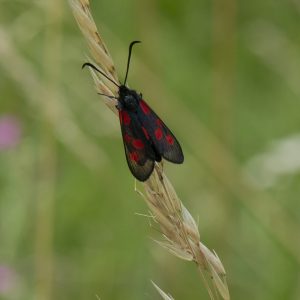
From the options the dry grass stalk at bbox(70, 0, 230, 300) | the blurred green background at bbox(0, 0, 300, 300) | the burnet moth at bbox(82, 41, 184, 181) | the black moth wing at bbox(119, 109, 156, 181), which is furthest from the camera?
the blurred green background at bbox(0, 0, 300, 300)

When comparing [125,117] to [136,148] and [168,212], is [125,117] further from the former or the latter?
[168,212]

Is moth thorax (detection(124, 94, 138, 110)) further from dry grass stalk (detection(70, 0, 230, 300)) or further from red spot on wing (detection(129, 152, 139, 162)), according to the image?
dry grass stalk (detection(70, 0, 230, 300))

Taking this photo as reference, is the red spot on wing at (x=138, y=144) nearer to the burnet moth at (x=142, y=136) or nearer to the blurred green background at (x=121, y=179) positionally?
the burnet moth at (x=142, y=136)

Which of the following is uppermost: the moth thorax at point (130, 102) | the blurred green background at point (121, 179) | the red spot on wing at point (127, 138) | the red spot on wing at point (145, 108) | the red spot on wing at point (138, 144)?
the red spot on wing at point (145, 108)

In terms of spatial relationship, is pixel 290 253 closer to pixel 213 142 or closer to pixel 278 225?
pixel 278 225

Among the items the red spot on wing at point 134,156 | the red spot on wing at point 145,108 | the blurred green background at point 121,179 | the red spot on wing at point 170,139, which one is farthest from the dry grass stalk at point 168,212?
the blurred green background at point 121,179

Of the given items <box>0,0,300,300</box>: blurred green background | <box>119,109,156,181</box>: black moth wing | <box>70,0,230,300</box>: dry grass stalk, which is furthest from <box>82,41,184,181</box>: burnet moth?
<box>0,0,300,300</box>: blurred green background
